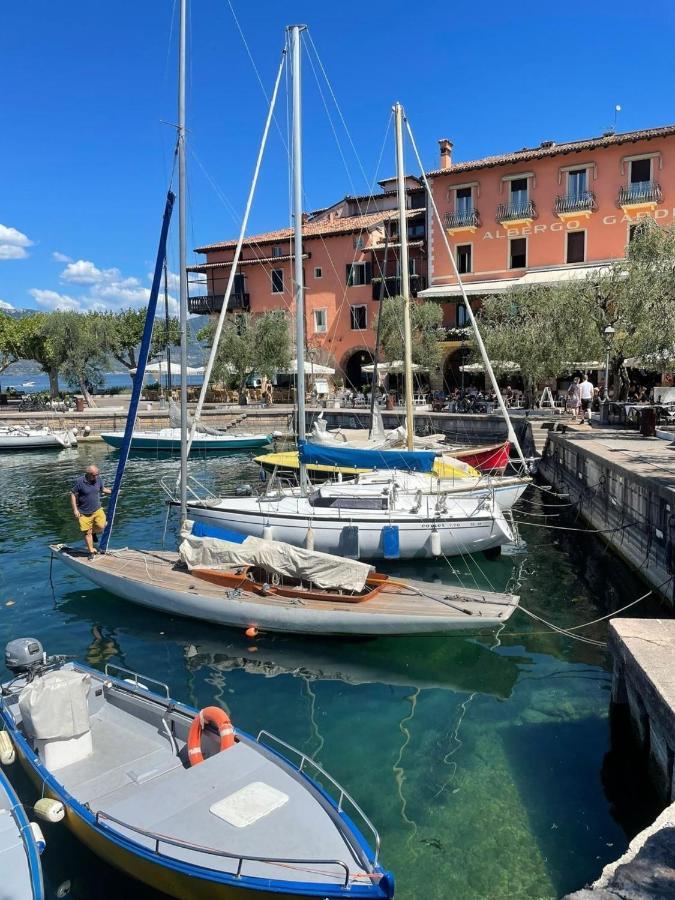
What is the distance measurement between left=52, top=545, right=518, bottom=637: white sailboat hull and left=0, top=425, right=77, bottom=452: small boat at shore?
97.7 feet

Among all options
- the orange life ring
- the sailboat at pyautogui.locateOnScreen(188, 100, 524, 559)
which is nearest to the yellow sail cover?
the sailboat at pyautogui.locateOnScreen(188, 100, 524, 559)

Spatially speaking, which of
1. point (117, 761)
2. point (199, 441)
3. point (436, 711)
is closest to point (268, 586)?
point (436, 711)

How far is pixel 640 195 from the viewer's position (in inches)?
1561

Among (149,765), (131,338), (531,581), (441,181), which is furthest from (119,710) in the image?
(131,338)

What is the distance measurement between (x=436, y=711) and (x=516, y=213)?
40.7 metres

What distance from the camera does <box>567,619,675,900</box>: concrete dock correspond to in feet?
15.0

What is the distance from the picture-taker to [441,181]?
1812 inches

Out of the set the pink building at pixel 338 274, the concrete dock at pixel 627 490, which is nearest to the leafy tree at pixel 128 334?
the pink building at pixel 338 274

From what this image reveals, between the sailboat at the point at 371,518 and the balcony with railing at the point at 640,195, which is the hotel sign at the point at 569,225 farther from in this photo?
the sailboat at the point at 371,518

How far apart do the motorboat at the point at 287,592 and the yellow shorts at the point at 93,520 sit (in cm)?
89

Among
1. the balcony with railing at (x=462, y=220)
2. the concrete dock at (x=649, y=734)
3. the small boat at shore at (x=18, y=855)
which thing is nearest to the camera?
the concrete dock at (x=649, y=734)

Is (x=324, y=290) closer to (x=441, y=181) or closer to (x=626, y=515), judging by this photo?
(x=441, y=181)

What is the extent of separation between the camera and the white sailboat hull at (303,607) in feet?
33.9

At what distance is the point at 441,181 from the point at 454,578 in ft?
126
